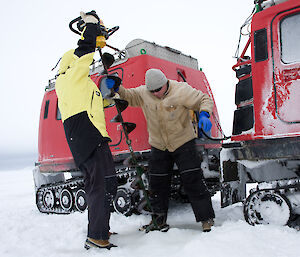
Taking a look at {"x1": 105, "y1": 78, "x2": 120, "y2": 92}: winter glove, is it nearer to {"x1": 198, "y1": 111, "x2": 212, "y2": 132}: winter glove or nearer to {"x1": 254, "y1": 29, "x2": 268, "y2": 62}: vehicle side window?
{"x1": 198, "y1": 111, "x2": 212, "y2": 132}: winter glove

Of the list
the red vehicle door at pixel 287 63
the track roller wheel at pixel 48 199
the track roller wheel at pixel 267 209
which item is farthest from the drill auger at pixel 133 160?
the track roller wheel at pixel 48 199

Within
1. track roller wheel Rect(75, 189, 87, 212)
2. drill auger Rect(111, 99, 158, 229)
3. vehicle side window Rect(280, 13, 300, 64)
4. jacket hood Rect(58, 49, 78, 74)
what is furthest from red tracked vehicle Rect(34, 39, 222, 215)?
vehicle side window Rect(280, 13, 300, 64)

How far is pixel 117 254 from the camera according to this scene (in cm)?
285

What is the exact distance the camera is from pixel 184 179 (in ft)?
Answer: 11.8

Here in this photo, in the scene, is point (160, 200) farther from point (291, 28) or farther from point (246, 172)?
point (291, 28)

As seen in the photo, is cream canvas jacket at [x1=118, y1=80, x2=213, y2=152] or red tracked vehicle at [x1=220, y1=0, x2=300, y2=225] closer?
red tracked vehicle at [x1=220, y1=0, x2=300, y2=225]

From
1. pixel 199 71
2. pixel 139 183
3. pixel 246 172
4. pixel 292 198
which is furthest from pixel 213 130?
pixel 292 198

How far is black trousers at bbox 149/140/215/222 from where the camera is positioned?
11.5 feet

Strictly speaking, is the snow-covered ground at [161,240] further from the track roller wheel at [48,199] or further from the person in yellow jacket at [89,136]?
the track roller wheel at [48,199]

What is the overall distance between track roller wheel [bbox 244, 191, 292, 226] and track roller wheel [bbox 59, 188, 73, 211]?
3801 mm

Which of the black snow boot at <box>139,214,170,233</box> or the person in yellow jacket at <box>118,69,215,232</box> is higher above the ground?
the person in yellow jacket at <box>118,69,215,232</box>

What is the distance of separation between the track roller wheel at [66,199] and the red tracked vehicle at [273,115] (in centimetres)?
362

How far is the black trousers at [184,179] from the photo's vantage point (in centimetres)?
350

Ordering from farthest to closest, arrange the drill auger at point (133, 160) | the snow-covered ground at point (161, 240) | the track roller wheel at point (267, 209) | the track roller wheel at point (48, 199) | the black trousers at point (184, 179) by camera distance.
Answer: the track roller wheel at point (48, 199), the drill auger at point (133, 160), the black trousers at point (184, 179), the track roller wheel at point (267, 209), the snow-covered ground at point (161, 240)
